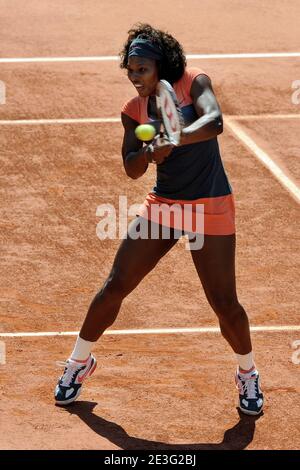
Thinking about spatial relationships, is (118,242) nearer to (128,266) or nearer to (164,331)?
(164,331)

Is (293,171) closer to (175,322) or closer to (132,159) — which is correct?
(175,322)

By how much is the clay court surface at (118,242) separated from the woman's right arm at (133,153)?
1689mm

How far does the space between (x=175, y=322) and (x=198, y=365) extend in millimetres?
824

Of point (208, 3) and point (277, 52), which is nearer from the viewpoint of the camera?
point (277, 52)

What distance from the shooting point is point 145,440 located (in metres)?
8.30

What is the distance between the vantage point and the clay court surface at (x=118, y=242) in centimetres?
864

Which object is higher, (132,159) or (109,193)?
(132,159)

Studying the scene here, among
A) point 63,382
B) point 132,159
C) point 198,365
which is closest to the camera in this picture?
point 132,159

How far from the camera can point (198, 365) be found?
9.45 meters

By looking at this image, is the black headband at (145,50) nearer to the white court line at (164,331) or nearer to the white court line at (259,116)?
the white court line at (164,331)

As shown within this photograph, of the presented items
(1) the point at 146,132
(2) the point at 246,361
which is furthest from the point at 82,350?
(1) the point at 146,132

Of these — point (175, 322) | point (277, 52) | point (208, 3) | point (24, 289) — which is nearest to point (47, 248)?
point (24, 289)

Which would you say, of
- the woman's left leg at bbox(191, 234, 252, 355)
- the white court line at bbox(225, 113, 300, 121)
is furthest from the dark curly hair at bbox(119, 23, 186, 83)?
the white court line at bbox(225, 113, 300, 121)

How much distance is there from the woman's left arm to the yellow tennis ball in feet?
0.60
